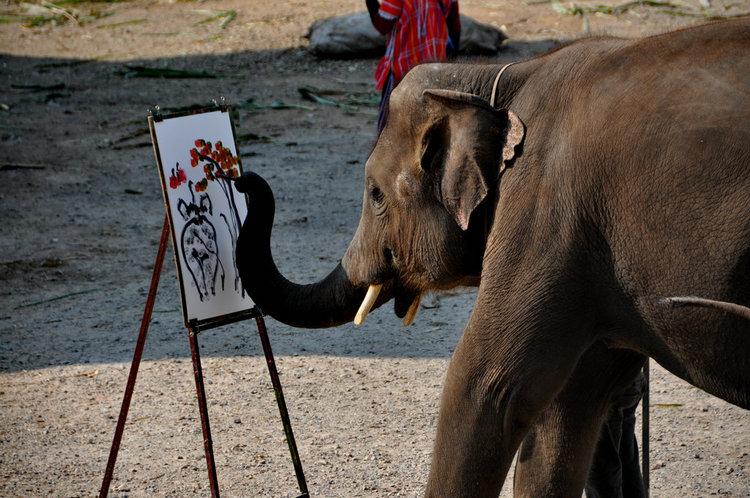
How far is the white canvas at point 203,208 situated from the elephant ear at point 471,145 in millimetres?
1075

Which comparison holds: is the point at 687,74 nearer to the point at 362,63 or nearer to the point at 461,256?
the point at 461,256

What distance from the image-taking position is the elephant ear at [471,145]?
303cm

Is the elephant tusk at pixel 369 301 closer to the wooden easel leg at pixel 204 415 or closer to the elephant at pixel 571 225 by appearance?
the elephant at pixel 571 225

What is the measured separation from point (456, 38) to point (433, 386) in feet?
8.50

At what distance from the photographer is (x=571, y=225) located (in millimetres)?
2875

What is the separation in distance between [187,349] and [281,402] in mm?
1734

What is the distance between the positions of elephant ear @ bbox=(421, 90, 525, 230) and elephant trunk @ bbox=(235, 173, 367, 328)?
0.68 metres

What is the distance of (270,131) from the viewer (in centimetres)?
973

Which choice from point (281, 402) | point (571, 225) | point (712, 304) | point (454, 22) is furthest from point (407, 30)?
point (712, 304)

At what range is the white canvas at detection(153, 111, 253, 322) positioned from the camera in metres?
3.82

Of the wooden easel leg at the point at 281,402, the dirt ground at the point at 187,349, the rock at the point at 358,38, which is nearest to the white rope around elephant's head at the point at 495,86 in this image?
the wooden easel leg at the point at 281,402

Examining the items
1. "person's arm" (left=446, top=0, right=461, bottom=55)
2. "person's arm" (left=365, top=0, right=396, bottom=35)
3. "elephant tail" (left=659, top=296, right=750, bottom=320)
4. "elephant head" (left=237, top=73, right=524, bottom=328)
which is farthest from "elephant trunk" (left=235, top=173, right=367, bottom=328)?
"person's arm" (left=446, top=0, right=461, bottom=55)

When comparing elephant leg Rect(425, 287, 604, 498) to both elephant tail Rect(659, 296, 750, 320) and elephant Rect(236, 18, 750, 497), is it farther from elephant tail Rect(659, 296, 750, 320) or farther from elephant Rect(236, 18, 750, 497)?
elephant tail Rect(659, 296, 750, 320)

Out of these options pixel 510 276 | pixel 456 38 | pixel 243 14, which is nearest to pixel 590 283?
pixel 510 276
